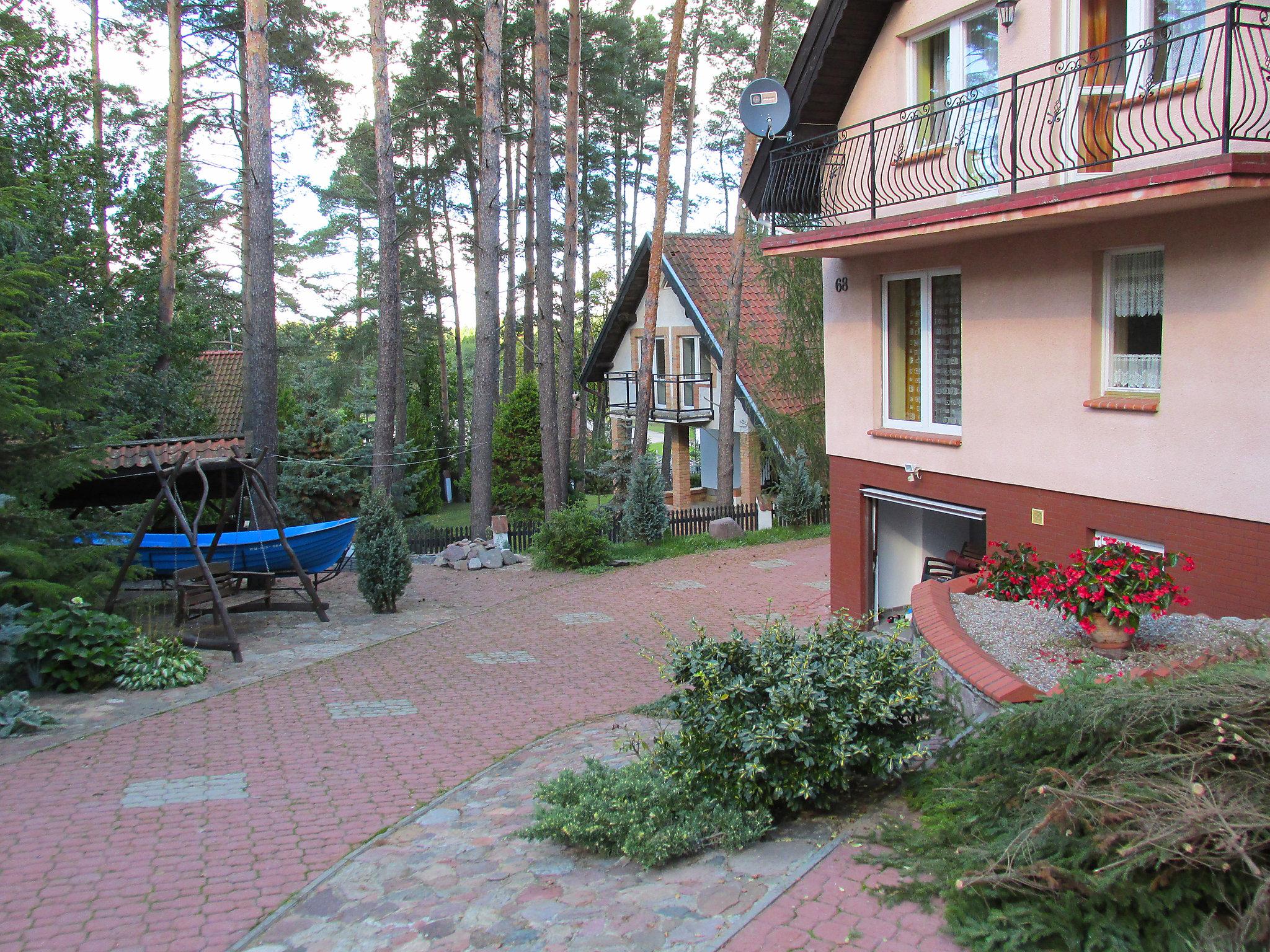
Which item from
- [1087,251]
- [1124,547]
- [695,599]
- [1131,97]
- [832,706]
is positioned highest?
[1131,97]

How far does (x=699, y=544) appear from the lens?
69.8 ft

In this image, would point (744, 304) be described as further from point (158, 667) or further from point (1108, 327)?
point (158, 667)

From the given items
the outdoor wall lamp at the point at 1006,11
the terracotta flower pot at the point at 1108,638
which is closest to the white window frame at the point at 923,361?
the outdoor wall lamp at the point at 1006,11

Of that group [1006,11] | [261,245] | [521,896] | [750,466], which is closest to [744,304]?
[750,466]

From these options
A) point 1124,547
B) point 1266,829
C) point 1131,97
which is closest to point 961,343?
point 1131,97

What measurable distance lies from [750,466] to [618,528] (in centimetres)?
574

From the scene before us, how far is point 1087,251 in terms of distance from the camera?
876 cm

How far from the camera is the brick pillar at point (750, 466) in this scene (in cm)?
2655

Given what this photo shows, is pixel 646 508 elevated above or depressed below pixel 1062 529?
below

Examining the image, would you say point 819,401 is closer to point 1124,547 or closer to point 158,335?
point 158,335

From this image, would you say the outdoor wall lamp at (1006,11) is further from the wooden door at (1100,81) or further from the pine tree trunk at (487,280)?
the pine tree trunk at (487,280)

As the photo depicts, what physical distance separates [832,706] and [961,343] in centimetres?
630

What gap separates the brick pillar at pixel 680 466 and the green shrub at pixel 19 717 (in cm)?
2052

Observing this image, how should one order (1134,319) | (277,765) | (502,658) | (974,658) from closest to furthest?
(974,658) → (277,765) → (1134,319) → (502,658)
